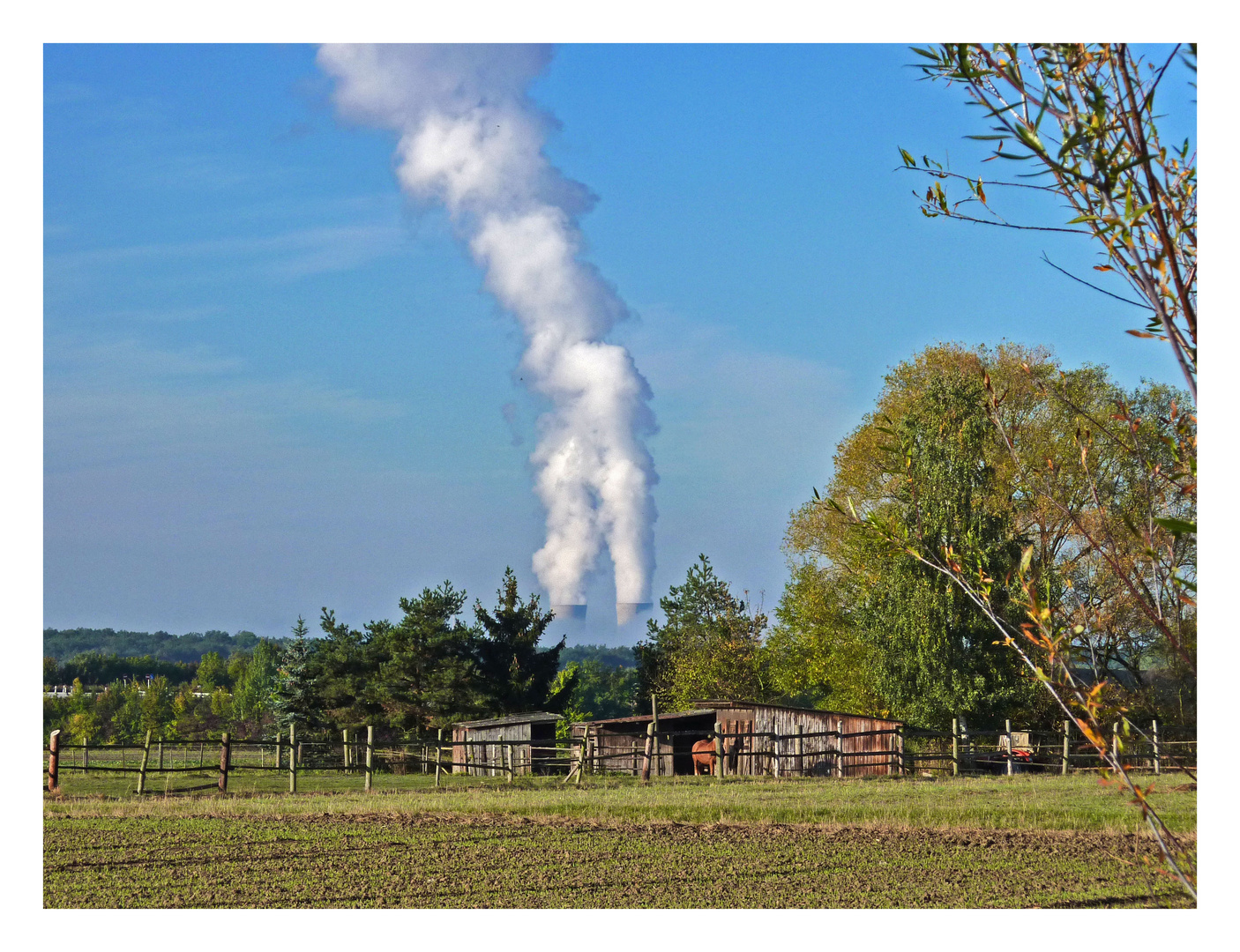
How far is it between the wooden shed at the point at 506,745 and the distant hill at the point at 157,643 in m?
62.6

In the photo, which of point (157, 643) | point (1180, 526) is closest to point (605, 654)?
point (157, 643)

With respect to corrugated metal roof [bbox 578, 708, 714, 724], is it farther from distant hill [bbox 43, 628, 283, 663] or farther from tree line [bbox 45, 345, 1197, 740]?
distant hill [bbox 43, 628, 283, 663]

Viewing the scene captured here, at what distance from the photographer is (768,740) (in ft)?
82.3

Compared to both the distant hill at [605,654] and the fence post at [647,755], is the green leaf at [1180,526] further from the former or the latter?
the distant hill at [605,654]

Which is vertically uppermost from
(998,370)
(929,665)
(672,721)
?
(998,370)

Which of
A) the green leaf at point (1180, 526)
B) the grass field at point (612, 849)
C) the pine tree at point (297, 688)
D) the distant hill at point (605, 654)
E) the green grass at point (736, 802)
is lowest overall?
the distant hill at point (605, 654)

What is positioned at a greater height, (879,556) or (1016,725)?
(879,556)

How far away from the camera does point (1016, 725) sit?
26.4 meters

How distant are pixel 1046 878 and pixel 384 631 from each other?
103ft

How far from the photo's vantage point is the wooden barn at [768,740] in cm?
2400

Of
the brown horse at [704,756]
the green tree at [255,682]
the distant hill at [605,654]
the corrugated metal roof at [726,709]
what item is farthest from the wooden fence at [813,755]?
the distant hill at [605,654]
